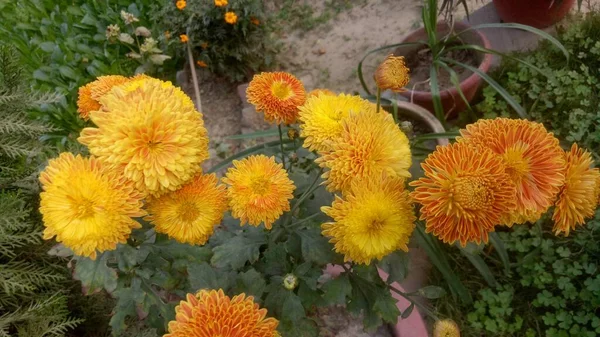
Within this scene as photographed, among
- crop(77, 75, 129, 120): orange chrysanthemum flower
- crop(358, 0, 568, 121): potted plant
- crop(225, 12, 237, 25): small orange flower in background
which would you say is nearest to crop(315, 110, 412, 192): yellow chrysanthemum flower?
crop(77, 75, 129, 120): orange chrysanthemum flower

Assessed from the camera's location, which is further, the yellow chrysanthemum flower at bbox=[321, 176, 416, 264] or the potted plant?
the potted plant

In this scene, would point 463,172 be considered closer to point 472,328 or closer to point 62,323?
point 62,323

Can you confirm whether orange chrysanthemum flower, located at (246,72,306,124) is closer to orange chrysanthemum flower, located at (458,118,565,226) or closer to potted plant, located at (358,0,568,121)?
orange chrysanthemum flower, located at (458,118,565,226)

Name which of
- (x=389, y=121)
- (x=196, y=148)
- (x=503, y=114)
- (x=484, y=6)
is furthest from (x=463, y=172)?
(x=484, y=6)

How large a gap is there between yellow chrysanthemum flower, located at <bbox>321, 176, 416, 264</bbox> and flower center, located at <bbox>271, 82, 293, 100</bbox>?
297 mm

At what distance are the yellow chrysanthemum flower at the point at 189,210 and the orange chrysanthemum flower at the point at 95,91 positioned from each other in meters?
0.23

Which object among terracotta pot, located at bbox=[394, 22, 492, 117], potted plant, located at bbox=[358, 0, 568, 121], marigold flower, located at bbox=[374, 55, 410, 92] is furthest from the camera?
terracotta pot, located at bbox=[394, 22, 492, 117]

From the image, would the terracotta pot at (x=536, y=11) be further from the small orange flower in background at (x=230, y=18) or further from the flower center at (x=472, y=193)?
the flower center at (x=472, y=193)

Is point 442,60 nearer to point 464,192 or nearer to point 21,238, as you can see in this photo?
point 464,192

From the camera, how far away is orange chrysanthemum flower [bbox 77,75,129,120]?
957mm

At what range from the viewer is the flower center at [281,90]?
42.8 inches

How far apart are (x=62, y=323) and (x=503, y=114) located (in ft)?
6.27

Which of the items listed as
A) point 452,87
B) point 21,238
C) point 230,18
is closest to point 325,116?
point 21,238

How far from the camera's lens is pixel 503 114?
2.32 meters
